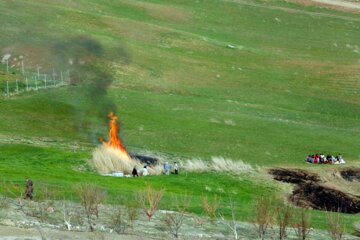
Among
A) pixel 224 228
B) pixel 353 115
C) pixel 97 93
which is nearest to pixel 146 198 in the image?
pixel 224 228

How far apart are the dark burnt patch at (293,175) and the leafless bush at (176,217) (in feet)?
53.2

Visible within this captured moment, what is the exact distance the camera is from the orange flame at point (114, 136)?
7025cm

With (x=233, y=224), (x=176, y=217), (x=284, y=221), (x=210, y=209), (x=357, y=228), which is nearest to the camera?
(x=284, y=221)

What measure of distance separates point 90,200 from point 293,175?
88.3 feet

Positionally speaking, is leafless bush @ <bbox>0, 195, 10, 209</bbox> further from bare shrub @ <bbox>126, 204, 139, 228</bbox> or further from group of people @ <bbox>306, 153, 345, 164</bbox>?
group of people @ <bbox>306, 153, 345, 164</bbox>

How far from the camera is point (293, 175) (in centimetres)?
7206

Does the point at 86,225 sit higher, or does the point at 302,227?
the point at 302,227

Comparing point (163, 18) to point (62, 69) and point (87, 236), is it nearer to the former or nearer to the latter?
point (62, 69)

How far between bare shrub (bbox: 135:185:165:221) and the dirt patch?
45.9 ft

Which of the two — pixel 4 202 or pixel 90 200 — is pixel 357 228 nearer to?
pixel 90 200

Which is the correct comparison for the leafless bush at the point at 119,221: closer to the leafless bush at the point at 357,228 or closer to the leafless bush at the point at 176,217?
the leafless bush at the point at 176,217

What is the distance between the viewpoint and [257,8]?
158500 mm

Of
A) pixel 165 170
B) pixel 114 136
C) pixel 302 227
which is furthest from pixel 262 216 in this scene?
pixel 114 136

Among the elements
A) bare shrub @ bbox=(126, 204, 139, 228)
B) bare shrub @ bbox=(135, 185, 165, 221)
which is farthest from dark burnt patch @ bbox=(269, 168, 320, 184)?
bare shrub @ bbox=(126, 204, 139, 228)
